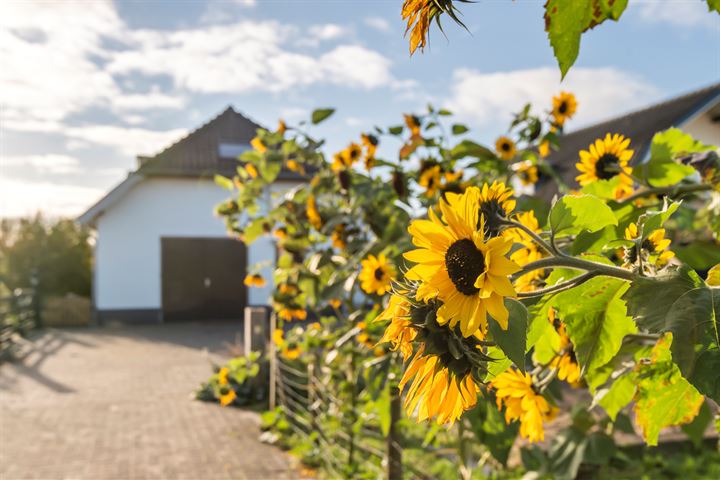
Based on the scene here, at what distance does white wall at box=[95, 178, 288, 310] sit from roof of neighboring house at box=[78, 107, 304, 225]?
0.36 m

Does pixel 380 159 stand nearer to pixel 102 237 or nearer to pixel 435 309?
pixel 435 309

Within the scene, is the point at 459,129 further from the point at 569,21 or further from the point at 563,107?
the point at 569,21

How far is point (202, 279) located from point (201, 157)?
325 centimetres

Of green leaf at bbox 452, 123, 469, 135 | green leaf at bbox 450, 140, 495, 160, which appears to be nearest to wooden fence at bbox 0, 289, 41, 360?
green leaf at bbox 452, 123, 469, 135

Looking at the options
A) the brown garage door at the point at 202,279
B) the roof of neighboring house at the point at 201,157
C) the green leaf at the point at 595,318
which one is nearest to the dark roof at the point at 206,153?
the roof of neighboring house at the point at 201,157

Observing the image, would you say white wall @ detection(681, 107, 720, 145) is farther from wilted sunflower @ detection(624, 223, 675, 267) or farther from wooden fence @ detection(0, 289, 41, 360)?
wooden fence @ detection(0, 289, 41, 360)

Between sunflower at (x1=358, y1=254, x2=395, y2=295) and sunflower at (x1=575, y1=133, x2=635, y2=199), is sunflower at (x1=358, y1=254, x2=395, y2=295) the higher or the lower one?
the lower one

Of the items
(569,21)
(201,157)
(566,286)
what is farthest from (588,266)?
(201,157)

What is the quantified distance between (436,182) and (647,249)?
5.73 ft

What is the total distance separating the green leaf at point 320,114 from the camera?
10.7 feet

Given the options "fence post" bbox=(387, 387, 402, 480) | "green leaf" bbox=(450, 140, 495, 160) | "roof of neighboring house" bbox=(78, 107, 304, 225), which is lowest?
"fence post" bbox=(387, 387, 402, 480)

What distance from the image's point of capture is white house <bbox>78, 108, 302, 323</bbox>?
16.4 meters

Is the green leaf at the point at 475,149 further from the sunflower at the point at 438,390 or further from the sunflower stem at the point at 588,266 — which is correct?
the sunflower at the point at 438,390

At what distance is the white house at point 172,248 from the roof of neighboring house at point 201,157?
0.09ft
